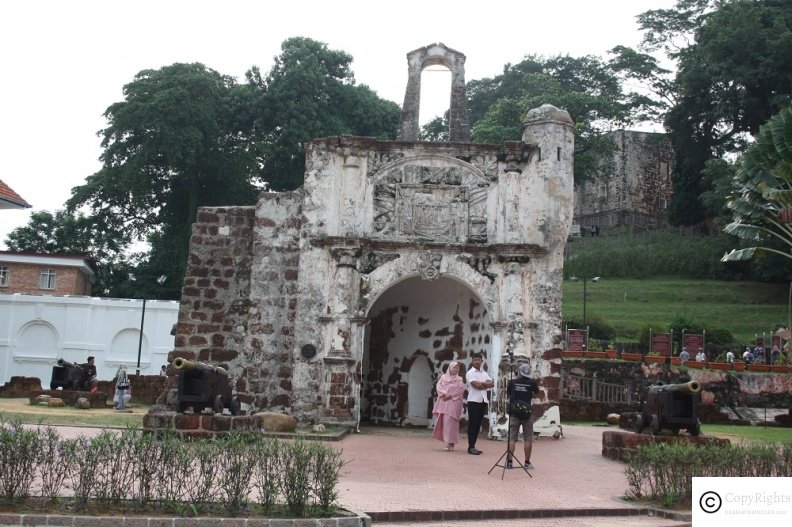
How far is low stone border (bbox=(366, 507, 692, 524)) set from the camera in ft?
29.3

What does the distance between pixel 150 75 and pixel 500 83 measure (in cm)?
2906

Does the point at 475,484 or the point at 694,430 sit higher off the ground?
the point at 694,430

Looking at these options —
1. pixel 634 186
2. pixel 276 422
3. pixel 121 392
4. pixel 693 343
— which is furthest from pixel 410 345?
pixel 634 186

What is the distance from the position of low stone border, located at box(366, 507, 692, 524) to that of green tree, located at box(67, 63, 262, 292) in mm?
37207

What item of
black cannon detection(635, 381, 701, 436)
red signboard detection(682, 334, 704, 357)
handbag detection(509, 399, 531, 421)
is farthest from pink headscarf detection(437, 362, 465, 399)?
red signboard detection(682, 334, 704, 357)

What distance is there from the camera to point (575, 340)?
35.4m

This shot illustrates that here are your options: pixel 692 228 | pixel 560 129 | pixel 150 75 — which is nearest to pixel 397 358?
pixel 560 129

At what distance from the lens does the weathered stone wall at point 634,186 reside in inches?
2734

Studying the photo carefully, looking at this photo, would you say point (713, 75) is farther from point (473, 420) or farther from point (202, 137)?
point (473, 420)

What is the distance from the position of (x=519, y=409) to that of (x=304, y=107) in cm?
3651

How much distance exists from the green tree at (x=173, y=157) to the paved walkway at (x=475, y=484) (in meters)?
31.2

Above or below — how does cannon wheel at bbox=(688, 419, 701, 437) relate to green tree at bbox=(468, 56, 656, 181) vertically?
below

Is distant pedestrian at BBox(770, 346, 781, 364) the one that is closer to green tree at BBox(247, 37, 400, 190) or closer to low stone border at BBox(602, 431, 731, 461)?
green tree at BBox(247, 37, 400, 190)

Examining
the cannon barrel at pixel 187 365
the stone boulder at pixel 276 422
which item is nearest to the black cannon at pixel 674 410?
the stone boulder at pixel 276 422
